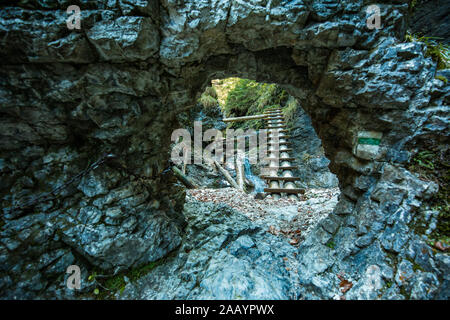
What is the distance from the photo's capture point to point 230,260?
2.87 meters

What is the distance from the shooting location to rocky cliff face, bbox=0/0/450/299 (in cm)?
201

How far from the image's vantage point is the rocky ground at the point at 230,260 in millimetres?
2416

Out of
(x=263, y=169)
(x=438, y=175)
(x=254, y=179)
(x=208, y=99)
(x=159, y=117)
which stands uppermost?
(x=208, y=99)

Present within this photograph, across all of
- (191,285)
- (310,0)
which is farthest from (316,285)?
(310,0)

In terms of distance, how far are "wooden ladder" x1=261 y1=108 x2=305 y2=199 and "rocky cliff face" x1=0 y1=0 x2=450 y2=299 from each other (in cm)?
371

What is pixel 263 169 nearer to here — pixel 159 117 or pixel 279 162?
pixel 279 162

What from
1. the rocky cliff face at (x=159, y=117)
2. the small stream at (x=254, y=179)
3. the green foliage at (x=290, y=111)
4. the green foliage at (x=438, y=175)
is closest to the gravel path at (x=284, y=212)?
the rocky cliff face at (x=159, y=117)

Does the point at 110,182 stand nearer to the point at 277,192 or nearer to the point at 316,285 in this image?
the point at 316,285

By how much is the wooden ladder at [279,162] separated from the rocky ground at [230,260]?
187 centimetres

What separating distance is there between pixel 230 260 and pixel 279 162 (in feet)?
19.7

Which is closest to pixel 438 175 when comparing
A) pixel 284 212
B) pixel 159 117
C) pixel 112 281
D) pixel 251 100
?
pixel 284 212

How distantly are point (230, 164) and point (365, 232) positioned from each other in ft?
25.2

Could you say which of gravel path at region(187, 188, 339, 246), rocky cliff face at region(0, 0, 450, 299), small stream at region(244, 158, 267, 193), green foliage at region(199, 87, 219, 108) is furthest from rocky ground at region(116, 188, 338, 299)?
green foliage at region(199, 87, 219, 108)

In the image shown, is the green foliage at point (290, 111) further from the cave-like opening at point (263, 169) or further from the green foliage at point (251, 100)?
the green foliage at point (251, 100)
